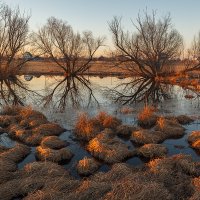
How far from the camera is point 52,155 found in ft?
38.8

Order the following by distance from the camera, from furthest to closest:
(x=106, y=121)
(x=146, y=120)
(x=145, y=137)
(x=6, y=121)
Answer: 1. (x=146, y=120)
2. (x=6, y=121)
3. (x=106, y=121)
4. (x=145, y=137)

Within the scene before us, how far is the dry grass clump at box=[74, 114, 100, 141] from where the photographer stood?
585 inches

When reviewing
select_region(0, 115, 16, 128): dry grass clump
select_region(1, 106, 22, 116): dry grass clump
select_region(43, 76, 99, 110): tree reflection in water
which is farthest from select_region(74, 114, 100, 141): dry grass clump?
select_region(43, 76, 99, 110): tree reflection in water

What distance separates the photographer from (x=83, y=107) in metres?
22.9

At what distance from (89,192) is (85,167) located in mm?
2534

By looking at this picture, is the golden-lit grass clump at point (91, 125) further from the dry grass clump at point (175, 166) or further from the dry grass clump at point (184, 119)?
the dry grass clump at point (175, 166)

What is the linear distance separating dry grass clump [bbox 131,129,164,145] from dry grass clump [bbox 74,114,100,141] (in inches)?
69.4

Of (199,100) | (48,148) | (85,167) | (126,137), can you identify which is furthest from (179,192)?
(199,100)

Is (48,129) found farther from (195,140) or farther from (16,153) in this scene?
(195,140)

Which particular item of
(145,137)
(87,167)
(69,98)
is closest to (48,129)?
(145,137)

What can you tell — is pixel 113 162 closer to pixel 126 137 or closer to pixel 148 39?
pixel 126 137

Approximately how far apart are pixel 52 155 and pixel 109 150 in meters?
2.08

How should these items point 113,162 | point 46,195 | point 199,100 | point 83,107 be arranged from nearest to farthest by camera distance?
1. point 46,195
2. point 113,162
3. point 83,107
4. point 199,100

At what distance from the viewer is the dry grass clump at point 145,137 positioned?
46.2 ft
